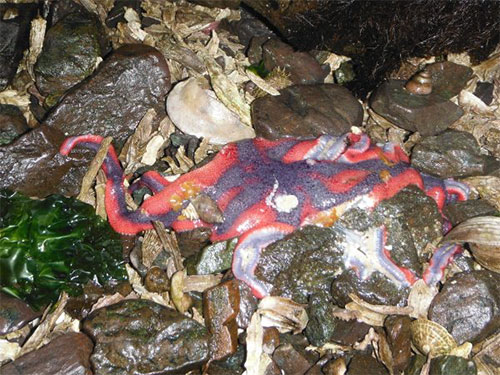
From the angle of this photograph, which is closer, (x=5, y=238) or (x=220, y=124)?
(x=5, y=238)

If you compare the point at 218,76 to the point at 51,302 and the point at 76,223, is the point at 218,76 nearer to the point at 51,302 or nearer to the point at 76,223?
the point at 76,223

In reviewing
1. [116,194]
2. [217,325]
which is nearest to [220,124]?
[116,194]

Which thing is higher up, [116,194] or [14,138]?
[14,138]

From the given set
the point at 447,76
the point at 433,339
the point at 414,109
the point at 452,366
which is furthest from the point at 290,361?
the point at 447,76

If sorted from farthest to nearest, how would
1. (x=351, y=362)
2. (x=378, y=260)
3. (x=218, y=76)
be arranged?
(x=218, y=76) → (x=378, y=260) → (x=351, y=362)

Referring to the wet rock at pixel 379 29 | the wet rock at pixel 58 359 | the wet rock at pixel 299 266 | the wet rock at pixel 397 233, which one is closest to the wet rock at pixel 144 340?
the wet rock at pixel 58 359

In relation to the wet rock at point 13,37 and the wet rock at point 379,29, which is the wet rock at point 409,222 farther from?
the wet rock at point 13,37

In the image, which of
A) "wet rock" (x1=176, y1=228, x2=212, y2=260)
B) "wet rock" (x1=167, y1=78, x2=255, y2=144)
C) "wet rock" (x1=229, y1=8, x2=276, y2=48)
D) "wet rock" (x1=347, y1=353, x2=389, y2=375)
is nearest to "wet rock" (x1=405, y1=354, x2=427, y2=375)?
"wet rock" (x1=347, y1=353, x2=389, y2=375)

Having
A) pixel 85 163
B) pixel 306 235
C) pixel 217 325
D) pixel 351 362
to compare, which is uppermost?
pixel 85 163
